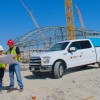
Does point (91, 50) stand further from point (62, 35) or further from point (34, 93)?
point (62, 35)

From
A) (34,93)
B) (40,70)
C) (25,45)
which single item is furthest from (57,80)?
(25,45)

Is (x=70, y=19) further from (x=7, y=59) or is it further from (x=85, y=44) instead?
(x=7, y=59)

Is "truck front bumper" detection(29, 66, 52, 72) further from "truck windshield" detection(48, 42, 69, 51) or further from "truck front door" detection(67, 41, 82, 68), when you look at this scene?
"truck windshield" detection(48, 42, 69, 51)

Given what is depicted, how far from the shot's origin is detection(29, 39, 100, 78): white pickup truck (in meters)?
15.4

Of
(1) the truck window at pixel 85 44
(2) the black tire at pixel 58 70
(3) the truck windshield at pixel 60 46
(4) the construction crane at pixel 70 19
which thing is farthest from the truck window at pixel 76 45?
(4) the construction crane at pixel 70 19

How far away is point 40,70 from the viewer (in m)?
15.5

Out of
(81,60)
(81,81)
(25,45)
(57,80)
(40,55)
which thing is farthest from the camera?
(25,45)

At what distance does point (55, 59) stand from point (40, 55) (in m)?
0.80

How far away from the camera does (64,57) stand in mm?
16062

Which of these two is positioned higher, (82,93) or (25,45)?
(25,45)

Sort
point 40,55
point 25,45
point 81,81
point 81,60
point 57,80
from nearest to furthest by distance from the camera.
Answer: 1. point 81,81
2. point 57,80
3. point 40,55
4. point 81,60
5. point 25,45

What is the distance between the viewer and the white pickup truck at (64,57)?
15367mm

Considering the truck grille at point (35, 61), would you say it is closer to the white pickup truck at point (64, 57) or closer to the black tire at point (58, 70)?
the white pickup truck at point (64, 57)

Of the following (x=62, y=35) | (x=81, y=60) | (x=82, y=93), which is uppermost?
(x=62, y=35)
